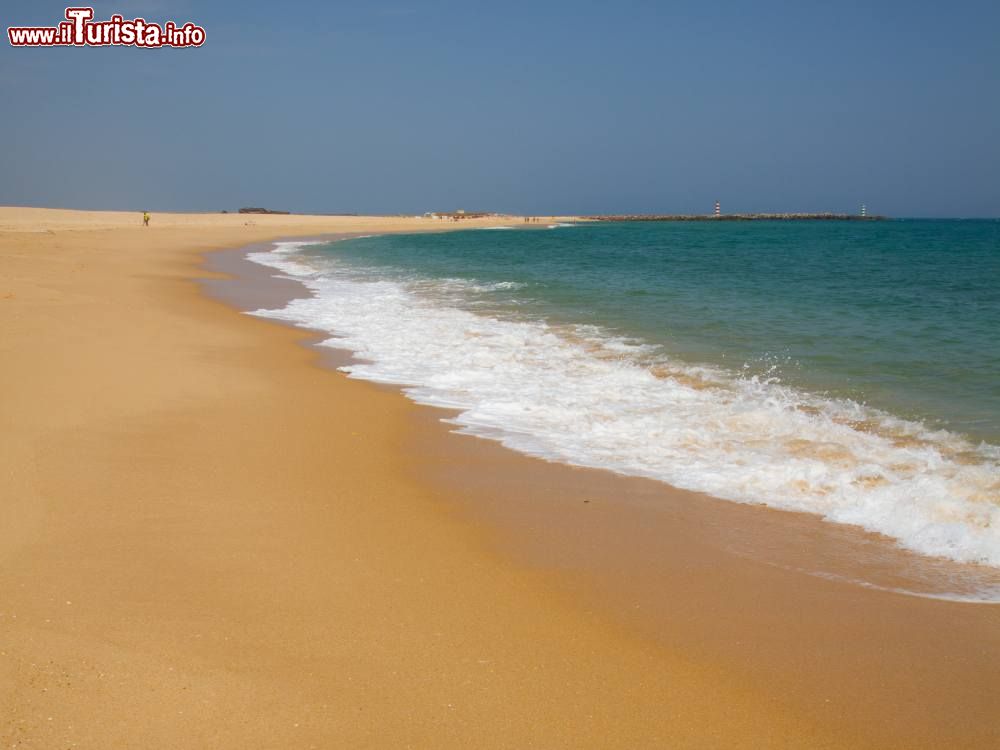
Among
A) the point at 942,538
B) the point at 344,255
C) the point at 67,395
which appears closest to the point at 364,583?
the point at 942,538

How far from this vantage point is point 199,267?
84.3 ft

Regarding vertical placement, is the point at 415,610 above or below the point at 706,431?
below

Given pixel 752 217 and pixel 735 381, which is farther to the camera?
pixel 752 217

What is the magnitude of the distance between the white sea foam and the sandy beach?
1.49 feet

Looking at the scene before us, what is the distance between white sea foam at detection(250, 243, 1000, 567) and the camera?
5.25m

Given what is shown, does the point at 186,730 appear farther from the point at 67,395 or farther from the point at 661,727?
the point at 67,395

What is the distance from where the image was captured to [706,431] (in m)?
6.96

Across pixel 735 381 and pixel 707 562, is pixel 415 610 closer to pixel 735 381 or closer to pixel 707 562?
pixel 707 562

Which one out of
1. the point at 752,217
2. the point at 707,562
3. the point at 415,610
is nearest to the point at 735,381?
the point at 707,562

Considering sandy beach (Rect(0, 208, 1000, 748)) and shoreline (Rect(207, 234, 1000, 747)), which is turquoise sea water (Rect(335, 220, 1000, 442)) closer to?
shoreline (Rect(207, 234, 1000, 747))

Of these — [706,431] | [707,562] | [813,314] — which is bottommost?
[707,562]

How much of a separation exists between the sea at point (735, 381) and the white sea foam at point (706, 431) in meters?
0.02

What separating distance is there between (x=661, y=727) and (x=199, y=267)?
2509 cm

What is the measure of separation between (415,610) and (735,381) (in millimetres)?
6250
